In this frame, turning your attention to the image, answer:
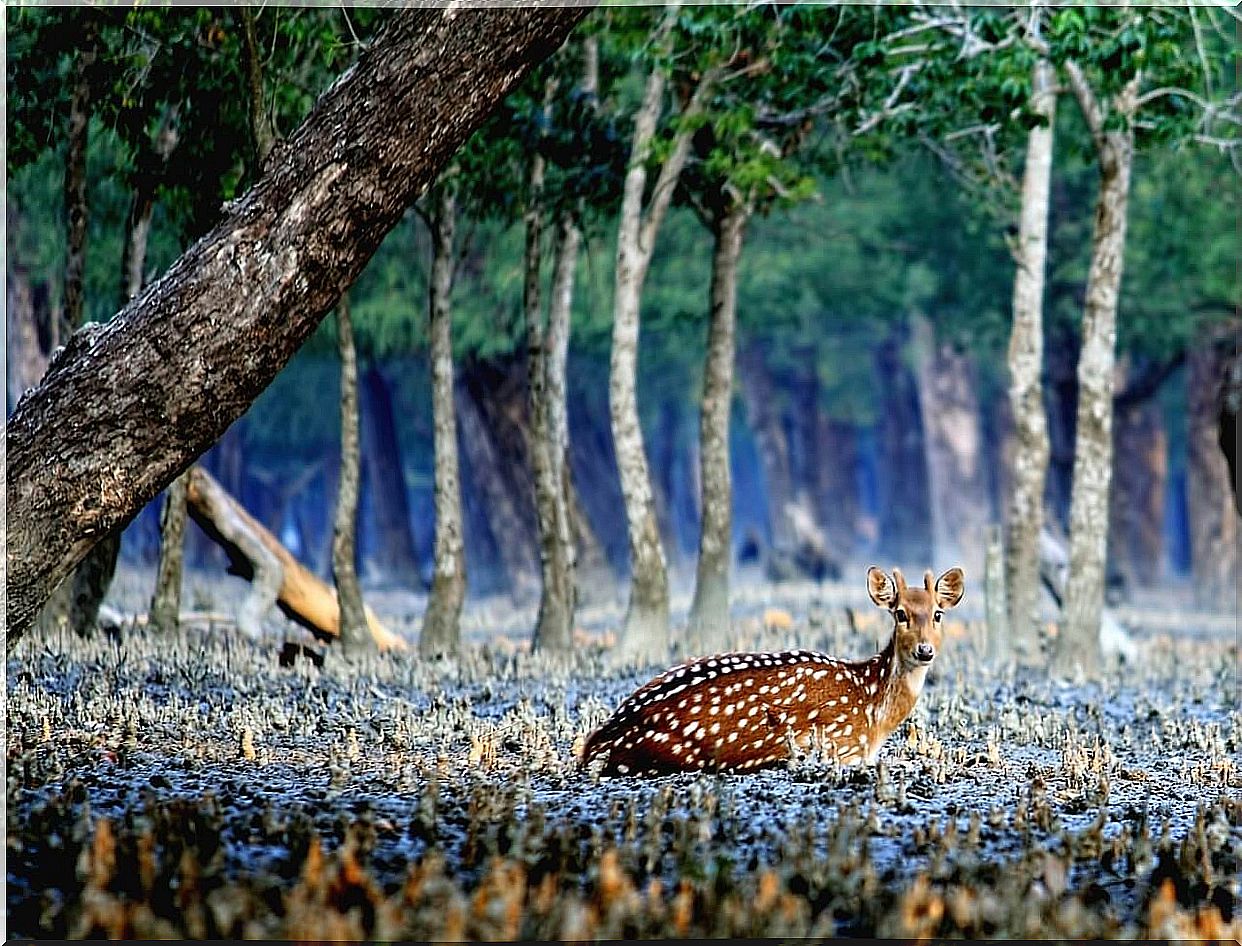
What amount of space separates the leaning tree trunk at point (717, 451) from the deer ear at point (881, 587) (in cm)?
806

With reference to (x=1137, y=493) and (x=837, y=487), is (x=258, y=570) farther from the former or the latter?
(x=837, y=487)

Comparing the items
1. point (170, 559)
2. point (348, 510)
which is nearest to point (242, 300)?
point (348, 510)

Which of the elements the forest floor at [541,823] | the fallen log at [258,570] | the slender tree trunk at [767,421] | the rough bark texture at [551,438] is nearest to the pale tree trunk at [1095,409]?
the forest floor at [541,823]

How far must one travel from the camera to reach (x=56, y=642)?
13461 mm

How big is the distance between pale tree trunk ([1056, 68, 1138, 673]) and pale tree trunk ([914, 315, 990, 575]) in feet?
75.4

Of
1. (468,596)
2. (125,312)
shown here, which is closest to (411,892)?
(125,312)

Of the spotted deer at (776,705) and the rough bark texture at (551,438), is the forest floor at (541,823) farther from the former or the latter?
the rough bark texture at (551,438)

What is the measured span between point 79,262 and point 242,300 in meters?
6.82

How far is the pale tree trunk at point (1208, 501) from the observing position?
1187 inches

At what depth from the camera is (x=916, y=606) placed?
848 centimetres

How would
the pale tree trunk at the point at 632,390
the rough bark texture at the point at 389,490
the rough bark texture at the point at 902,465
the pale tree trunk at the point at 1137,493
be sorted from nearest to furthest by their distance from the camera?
the pale tree trunk at the point at 632,390 → the pale tree trunk at the point at 1137,493 → the rough bark texture at the point at 389,490 → the rough bark texture at the point at 902,465

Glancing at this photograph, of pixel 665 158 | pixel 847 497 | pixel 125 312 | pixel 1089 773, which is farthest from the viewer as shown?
pixel 847 497

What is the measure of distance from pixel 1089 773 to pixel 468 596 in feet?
87.6

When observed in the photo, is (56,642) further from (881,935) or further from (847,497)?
(847,497)
